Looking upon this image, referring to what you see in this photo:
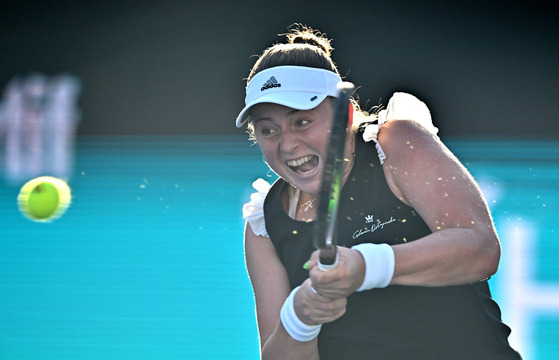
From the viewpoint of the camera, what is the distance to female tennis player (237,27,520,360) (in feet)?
5.42

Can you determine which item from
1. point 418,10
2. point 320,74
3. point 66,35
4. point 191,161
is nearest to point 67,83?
point 66,35

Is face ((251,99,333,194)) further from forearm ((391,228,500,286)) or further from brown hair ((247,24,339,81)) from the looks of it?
forearm ((391,228,500,286))

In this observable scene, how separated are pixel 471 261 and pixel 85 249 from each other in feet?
18.3

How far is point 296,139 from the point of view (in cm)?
204

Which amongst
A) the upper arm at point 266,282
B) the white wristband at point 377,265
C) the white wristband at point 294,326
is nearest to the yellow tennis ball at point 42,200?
the upper arm at point 266,282

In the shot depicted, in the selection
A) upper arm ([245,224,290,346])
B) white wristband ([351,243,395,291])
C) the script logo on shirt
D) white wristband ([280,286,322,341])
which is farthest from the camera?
upper arm ([245,224,290,346])

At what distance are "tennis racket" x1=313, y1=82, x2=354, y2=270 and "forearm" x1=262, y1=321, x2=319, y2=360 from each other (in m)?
0.50

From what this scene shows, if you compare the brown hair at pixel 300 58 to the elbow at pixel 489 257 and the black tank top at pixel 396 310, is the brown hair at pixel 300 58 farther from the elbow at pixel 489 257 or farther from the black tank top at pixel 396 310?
the elbow at pixel 489 257

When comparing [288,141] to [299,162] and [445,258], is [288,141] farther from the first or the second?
[445,258]

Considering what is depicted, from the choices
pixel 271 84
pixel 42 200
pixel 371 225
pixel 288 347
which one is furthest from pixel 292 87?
pixel 42 200

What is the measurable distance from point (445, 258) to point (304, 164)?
597 mm

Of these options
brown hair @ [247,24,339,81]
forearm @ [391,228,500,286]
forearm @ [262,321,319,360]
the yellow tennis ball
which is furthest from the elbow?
the yellow tennis ball

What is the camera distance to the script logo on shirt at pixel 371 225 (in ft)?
6.31

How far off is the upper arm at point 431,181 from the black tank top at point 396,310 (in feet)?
0.23
